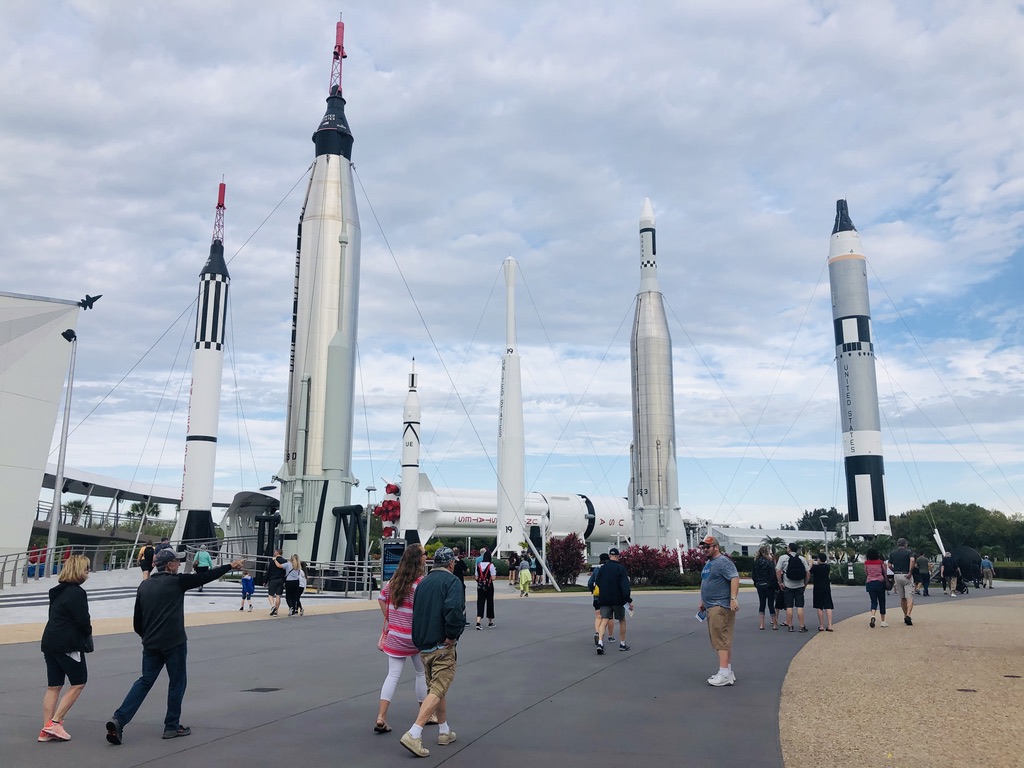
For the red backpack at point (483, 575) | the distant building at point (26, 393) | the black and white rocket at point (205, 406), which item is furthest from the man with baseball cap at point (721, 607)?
the black and white rocket at point (205, 406)

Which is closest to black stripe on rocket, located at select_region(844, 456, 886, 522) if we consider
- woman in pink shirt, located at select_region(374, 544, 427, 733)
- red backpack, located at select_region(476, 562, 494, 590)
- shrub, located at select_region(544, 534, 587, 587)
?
shrub, located at select_region(544, 534, 587, 587)

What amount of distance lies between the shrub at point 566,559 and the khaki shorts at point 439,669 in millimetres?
29589

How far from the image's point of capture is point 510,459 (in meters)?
38.1

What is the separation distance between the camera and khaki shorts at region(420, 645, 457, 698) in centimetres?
616

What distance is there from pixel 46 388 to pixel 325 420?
1006 cm

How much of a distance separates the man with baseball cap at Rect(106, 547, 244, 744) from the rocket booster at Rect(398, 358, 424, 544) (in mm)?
31786

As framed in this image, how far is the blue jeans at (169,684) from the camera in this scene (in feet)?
20.6

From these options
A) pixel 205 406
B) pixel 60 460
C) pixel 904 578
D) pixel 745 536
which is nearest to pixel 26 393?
pixel 60 460

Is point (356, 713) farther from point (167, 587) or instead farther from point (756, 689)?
point (756, 689)

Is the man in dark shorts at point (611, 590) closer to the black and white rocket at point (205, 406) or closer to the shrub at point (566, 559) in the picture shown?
the shrub at point (566, 559)

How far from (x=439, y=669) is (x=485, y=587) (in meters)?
9.89

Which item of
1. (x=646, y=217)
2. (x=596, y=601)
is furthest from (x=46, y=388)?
(x=646, y=217)

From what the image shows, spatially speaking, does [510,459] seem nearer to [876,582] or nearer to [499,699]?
[876,582]

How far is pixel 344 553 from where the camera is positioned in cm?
3259
